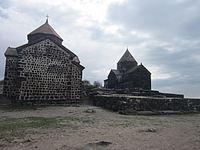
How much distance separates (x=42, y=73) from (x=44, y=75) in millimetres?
265

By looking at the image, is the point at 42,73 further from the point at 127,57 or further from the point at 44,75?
the point at 127,57

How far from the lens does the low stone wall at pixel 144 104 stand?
1617cm

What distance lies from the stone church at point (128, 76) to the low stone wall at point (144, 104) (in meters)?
10.3

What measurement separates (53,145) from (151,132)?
13.0ft

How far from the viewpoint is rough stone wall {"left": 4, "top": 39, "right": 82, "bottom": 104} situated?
1920 centimetres

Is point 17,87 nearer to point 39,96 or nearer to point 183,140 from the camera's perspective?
point 39,96

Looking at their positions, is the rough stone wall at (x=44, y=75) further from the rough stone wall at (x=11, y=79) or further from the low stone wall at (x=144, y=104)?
the low stone wall at (x=144, y=104)

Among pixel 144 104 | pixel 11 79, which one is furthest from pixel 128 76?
pixel 11 79

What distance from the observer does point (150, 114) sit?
15.6m

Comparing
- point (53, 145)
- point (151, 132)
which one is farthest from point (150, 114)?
point (53, 145)

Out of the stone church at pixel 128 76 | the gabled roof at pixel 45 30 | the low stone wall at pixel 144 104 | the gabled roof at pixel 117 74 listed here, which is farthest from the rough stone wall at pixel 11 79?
the gabled roof at pixel 117 74

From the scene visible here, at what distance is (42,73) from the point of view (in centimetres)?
2027

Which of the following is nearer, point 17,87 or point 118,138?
point 118,138

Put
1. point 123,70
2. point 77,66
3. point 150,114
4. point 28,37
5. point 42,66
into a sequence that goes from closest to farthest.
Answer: point 150,114 → point 42,66 → point 77,66 → point 28,37 → point 123,70
